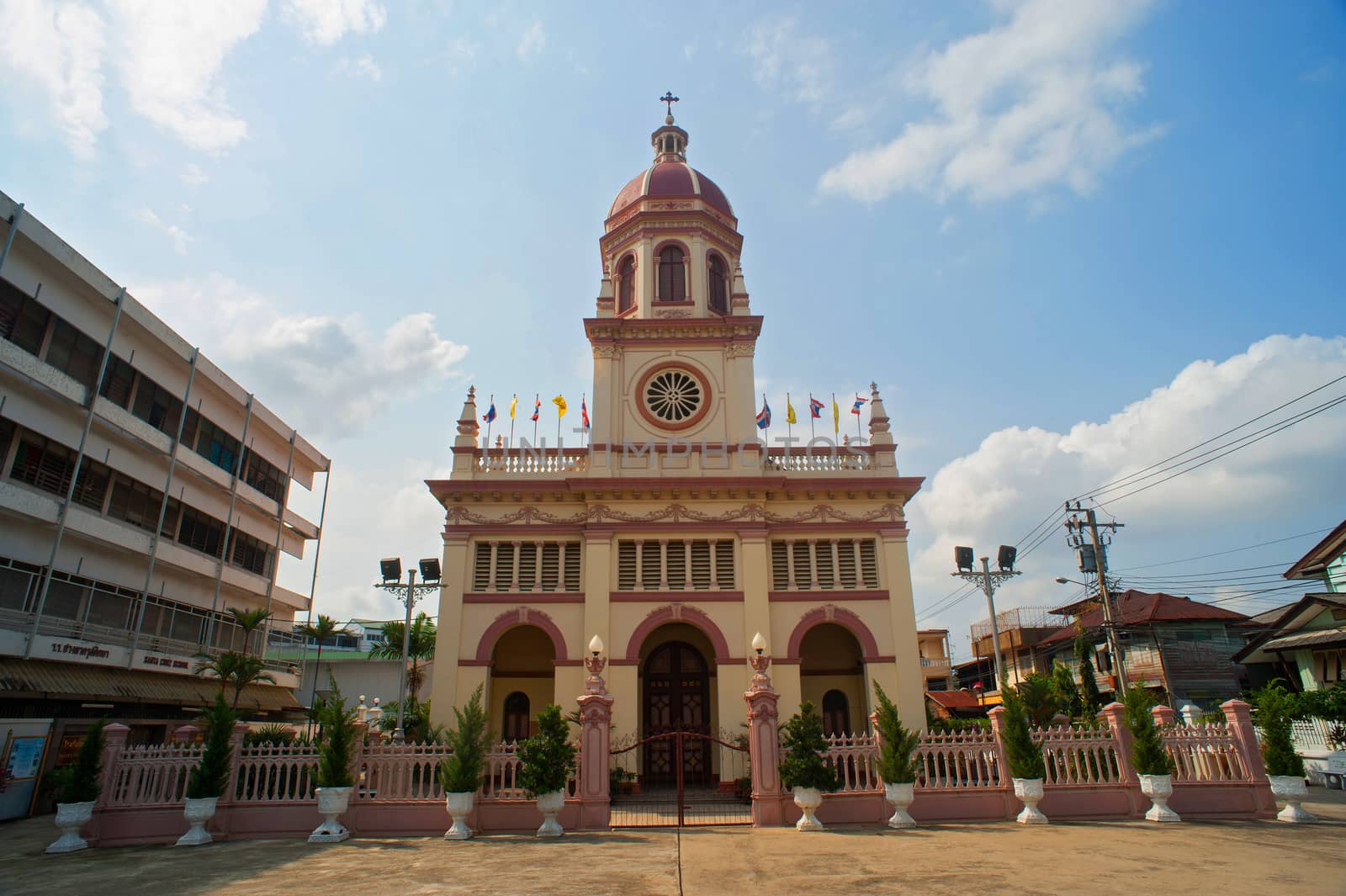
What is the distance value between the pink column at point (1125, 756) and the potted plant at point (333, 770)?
53.0ft

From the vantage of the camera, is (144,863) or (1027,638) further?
(1027,638)

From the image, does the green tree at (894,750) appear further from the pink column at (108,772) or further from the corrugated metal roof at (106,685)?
the corrugated metal roof at (106,685)

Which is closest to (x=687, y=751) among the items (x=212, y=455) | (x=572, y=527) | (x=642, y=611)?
(x=642, y=611)

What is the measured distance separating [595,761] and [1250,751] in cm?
1385

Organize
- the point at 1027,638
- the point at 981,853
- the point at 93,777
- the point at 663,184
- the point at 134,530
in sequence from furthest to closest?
the point at 1027,638 → the point at 663,184 → the point at 134,530 → the point at 93,777 → the point at 981,853

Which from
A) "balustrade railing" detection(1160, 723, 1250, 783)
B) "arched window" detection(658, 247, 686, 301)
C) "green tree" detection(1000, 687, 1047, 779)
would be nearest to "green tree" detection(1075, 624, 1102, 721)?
"balustrade railing" detection(1160, 723, 1250, 783)

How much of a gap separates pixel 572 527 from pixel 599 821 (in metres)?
11.0

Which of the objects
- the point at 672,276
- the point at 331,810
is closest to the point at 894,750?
the point at 331,810

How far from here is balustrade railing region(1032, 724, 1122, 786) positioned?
16.5 m

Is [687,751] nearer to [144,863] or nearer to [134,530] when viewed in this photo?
[144,863]

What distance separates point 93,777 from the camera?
15.7 meters

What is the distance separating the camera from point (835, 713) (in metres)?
25.6

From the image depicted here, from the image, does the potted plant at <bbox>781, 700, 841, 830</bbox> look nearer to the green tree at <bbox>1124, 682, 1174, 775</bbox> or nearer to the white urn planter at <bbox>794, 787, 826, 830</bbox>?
the white urn planter at <bbox>794, 787, 826, 830</bbox>

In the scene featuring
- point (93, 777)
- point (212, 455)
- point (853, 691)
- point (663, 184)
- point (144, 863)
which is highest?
point (663, 184)
